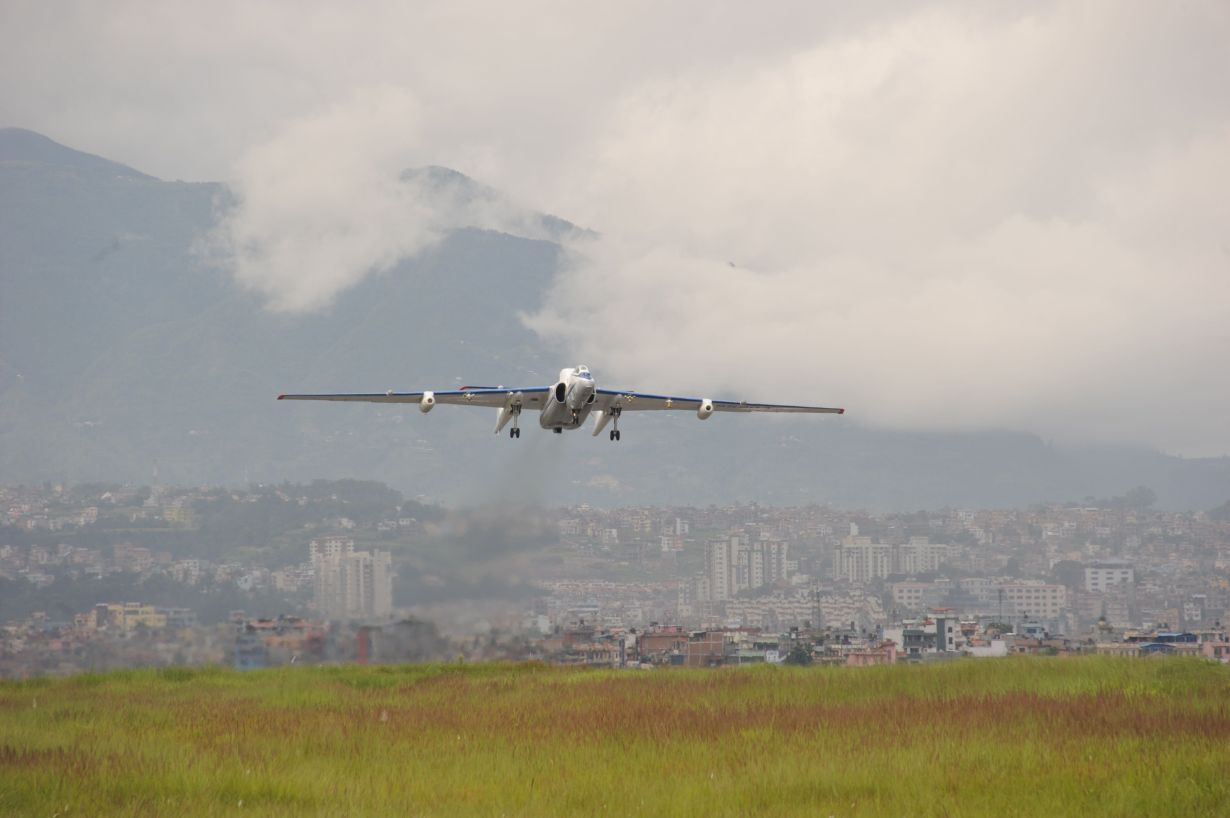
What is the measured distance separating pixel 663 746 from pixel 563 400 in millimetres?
31792

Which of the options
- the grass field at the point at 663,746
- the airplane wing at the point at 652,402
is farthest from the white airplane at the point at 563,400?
the grass field at the point at 663,746

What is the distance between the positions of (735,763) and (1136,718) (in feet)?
33.8

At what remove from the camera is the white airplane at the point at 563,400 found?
61.2 m

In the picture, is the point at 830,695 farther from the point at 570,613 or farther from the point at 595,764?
the point at 570,613

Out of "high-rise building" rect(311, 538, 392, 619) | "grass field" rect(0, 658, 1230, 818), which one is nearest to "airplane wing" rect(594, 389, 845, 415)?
"high-rise building" rect(311, 538, 392, 619)

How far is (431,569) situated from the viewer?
3140 inches

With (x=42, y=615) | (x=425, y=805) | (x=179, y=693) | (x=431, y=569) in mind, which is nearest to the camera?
(x=425, y=805)

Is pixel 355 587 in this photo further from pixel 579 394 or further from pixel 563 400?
pixel 579 394

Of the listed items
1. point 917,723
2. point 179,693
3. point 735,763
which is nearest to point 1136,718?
point 917,723

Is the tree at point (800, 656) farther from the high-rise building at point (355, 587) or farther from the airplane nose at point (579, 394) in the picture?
the high-rise building at point (355, 587)

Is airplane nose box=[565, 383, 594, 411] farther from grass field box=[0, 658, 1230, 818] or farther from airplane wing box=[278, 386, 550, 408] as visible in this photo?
grass field box=[0, 658, 1230, 818]

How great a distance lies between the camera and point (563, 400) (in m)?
61.8

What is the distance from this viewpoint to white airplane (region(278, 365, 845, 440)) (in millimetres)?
61250

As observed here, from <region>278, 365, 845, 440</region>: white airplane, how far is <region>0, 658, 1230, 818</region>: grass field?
1821cm
